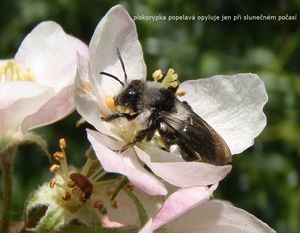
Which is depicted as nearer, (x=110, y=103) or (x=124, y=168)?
(x=124, y=168)

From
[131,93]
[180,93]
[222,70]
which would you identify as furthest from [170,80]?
[222,70]

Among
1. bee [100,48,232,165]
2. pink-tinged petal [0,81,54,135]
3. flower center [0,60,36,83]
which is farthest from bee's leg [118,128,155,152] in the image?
flower center [0,60,36,83]

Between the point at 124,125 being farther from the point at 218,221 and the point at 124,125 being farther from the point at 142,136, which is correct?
the point at 218,221

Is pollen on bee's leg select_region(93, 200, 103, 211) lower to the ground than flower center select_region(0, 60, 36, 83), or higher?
lower

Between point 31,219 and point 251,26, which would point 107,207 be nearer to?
point 31,219

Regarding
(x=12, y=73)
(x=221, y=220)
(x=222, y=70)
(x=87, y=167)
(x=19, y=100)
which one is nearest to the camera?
(x=221, y=220)

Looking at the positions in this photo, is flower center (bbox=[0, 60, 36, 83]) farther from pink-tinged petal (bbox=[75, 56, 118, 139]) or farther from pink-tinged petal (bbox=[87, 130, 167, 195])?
pink-tinged petal (bbox=[87, 130, 167, 195])

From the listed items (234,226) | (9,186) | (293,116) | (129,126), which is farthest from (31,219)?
(293,116)

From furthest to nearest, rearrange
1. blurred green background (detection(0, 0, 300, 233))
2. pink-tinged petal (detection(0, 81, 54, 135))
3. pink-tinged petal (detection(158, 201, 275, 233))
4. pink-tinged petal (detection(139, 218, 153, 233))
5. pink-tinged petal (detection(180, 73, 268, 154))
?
blurred green background (detection(0, 0, 300, 233)) < pink-tinged petal (detection(180, 73, 268, 154)) < pink-tinged petal (detection(0, 81, 54, 135)) < pink-tinged petal (detection(158, 201, 275, 233)) < pink-tinged petal (detection(139, 218, 153, 233))

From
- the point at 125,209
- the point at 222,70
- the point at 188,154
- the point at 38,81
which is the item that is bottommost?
the point at 222,70
